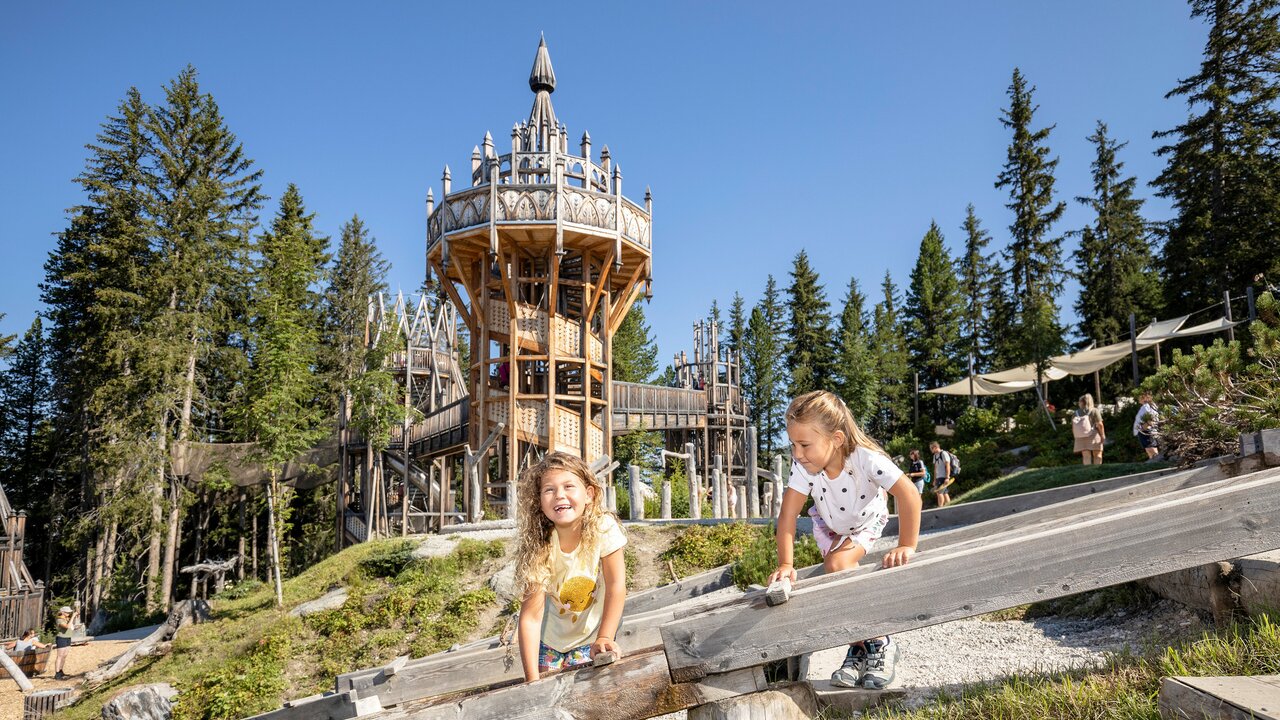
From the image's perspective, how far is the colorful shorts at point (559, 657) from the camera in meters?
3.79

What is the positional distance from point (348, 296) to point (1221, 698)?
42505mm

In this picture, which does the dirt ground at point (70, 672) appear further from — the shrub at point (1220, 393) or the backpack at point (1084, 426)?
the backpack at point (1084, 426)

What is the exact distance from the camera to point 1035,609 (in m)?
6.22

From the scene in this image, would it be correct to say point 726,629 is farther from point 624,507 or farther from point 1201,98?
point 1201,98

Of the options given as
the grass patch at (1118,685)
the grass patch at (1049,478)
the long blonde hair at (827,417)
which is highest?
the long blonde hair at (827,417)

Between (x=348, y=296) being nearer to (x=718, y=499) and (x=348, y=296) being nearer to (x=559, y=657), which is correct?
(x=718, y=499)

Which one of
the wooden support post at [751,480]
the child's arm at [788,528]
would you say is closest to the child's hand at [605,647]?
the child's arm at [788,528]

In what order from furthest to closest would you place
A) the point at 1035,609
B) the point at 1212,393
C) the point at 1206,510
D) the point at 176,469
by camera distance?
the point at 176,469 < the point at 1212,393 < the point at 1035,609 < the point at 1206,510

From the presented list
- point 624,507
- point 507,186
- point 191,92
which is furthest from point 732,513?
point 191,92

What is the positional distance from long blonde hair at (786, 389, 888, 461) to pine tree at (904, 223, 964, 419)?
45.2 meters

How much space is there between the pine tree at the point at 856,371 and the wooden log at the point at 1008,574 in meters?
41.2

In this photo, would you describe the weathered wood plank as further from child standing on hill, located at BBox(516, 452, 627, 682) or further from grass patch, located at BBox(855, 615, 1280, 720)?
grass patch, located at BBox(855, 615, 1280, 720)

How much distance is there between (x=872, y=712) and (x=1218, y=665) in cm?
147

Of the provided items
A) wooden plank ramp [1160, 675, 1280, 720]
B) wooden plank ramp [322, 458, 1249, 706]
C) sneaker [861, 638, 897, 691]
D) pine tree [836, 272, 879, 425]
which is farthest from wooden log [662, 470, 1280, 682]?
pine tree [836, 272, 879, 425]
